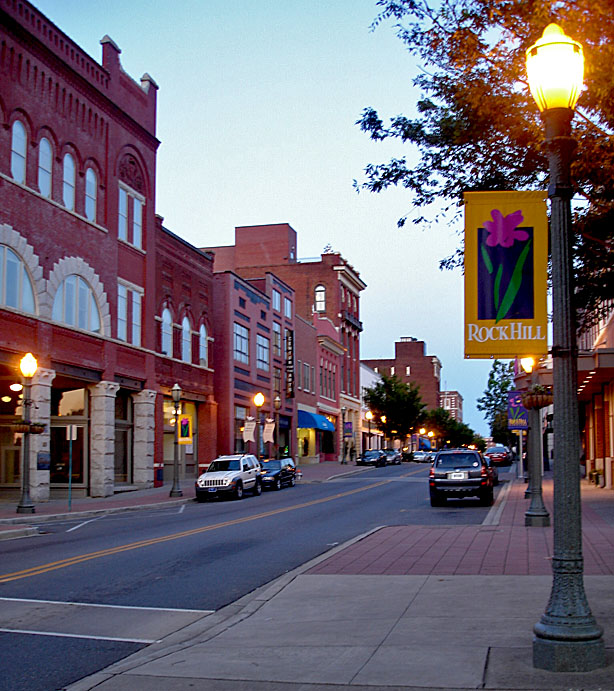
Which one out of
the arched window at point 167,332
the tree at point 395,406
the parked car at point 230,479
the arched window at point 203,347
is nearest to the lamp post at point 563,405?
the parked car at point 230,479

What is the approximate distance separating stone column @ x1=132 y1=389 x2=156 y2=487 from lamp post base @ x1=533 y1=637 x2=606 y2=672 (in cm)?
3296

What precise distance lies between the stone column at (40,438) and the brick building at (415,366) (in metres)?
132

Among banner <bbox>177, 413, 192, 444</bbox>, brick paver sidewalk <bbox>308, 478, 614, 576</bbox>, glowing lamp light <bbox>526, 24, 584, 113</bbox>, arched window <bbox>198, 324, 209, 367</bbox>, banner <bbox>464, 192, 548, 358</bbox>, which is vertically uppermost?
arched window <bbox>198, 324, 209, 367</bbox>

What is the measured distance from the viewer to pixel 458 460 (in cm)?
2691

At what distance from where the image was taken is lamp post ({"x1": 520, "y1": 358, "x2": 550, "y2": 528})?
59.7ft

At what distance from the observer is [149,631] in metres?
9.27

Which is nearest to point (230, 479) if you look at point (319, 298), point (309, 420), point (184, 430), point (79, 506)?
point (184, 430)

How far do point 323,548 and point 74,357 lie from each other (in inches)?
760

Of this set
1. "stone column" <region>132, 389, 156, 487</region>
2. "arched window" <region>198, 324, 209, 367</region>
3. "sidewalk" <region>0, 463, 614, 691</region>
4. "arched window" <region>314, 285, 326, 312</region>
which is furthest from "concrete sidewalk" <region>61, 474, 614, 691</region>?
"arched window" <region>314, 285, 326, 312</region>

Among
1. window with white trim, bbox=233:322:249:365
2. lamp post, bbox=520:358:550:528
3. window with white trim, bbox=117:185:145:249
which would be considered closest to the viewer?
lamp post, bbox=520:358:550:528

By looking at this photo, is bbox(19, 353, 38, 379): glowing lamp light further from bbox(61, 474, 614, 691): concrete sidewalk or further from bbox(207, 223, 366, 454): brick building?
bbox(207, 223, 366, 454): brick building

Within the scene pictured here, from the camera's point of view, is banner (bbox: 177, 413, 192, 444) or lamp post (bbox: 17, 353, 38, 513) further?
banner (bbox: 177, 413, 192, 444)

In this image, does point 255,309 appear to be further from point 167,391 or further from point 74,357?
point 74,357

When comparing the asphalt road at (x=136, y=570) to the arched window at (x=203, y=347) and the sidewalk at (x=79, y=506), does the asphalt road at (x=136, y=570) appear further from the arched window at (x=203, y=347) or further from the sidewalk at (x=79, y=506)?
the arched window at (x=203, y=347)
